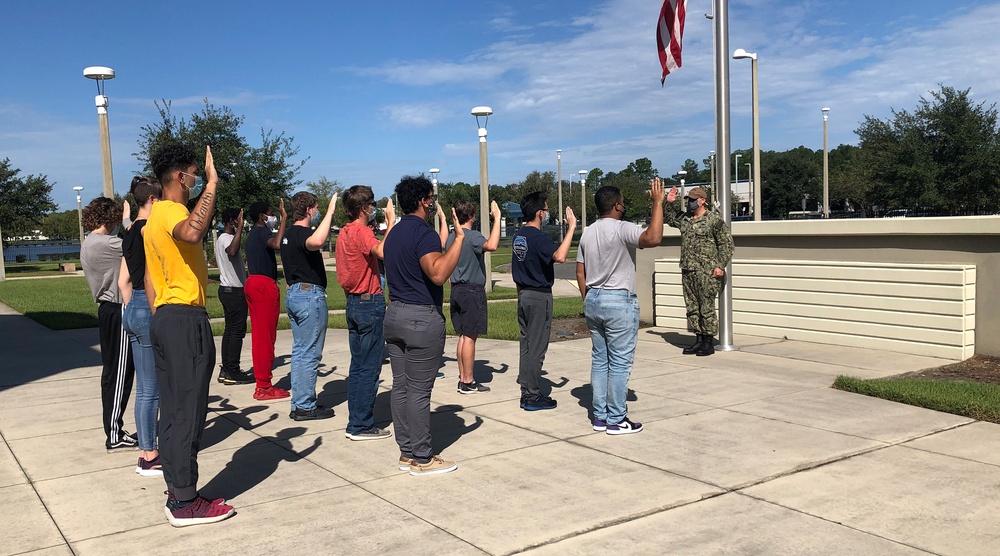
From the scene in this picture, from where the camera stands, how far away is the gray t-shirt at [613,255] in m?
5.96

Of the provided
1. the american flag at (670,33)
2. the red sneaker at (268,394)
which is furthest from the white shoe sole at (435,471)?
the american flag at (670,33)

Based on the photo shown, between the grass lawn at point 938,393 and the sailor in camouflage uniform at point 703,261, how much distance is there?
2.18 m

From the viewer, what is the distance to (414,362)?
5129 mm

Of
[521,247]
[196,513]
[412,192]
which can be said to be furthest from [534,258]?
[196,513]

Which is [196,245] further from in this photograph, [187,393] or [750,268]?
[750,268]

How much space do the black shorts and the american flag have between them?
16.3 ft

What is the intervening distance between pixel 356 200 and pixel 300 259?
2.51ft

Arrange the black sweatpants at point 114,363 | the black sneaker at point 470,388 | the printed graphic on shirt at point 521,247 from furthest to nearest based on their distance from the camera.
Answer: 1. the black sneaker at point 470,388
2. the printed graphic on shirt at point 521,247
3. the black sweatpants at point 114,363

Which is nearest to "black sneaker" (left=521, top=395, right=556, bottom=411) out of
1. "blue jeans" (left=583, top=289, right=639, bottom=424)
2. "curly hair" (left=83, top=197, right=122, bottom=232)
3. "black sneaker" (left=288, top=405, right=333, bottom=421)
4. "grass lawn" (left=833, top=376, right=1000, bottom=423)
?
"blue jeans" (left=583, top=289, right=639, bottom=424)

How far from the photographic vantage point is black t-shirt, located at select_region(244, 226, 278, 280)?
7621 mm

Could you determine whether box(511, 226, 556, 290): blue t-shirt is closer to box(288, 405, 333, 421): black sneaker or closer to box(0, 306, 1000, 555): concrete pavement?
box(0, 306, 1000, 555): concrete pavement

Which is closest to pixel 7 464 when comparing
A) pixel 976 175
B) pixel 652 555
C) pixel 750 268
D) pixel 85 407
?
pixel 85 407

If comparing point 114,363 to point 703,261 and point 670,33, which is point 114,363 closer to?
point 703,261

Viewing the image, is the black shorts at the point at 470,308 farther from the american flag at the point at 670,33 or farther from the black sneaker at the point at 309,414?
the american flag at the point at 670,33
